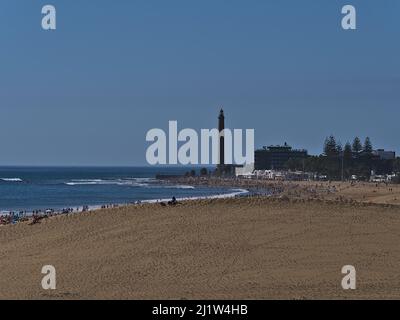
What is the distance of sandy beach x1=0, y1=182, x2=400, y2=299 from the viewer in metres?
17.2

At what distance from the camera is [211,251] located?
21.7 meters

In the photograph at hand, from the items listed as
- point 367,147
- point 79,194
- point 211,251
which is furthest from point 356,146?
point 211,251

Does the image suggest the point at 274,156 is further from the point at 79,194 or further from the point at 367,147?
the point at 79,194

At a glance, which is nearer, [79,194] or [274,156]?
[79,194]

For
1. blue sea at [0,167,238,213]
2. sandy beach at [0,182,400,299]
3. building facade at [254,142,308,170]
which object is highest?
building facade at [254,142,308,170]

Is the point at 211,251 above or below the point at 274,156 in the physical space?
below

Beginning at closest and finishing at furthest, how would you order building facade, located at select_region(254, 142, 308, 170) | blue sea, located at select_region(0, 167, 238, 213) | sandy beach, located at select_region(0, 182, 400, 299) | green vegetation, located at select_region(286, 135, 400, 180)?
sandy beach, located at select_region(0, 182, 400, 299)
blue sea, located at select_region(0, 167, 238, 213)
green vegetation, located at select_region(286, 135, 400, 180)
building facade, located at select_region(254, 142, 308, 170)

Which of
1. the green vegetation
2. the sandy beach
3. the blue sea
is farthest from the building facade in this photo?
the sandy beach

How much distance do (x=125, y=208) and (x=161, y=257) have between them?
7.78 metres

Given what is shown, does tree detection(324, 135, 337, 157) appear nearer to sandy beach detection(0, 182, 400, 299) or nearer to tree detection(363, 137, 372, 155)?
tree detection(363, 137, 372, 155)
